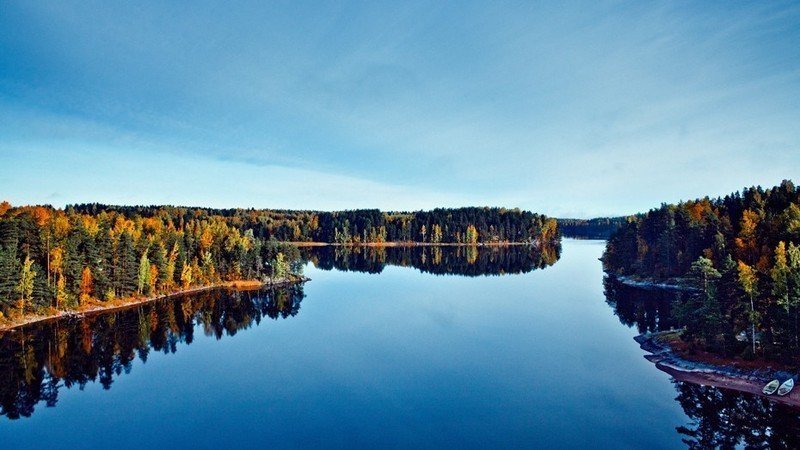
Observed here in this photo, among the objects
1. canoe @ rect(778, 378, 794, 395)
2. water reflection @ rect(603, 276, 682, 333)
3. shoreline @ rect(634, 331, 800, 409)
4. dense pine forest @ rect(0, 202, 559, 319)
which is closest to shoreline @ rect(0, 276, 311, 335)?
dense pine forest @ rect(0, 202, 559, 319)

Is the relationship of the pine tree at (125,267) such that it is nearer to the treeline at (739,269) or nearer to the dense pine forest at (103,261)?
the dense pine forest at (103,261)

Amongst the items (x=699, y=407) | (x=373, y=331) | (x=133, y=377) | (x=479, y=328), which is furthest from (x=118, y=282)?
(x=699, y=407)

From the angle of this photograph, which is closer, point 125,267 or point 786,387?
point 786,387

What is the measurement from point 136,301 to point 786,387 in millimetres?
92778

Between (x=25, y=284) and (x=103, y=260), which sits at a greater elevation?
(x=103, y=260)

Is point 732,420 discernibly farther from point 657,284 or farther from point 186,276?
point 186,276

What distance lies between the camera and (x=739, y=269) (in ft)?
163

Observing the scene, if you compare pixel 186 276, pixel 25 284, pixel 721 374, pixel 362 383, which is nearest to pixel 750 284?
pixel 721 374

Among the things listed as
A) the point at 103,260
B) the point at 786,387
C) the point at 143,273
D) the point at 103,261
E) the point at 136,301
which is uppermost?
the point at 103,260

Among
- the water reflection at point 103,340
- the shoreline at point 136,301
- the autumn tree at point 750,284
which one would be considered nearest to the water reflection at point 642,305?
the autumn tree at point 750,284

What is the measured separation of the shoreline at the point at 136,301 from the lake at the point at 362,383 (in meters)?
3.28

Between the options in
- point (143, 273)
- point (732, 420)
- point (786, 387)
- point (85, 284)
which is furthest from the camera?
point (143, 273)

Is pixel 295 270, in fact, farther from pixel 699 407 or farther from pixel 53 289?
pixel 699 407

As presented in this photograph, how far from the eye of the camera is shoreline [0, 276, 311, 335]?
67.9 meters
